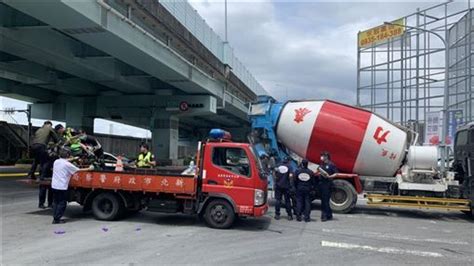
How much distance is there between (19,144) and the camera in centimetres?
3675

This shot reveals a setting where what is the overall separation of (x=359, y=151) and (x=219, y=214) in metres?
5.73

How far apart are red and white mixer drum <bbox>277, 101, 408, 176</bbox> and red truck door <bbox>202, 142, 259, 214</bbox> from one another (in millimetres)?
4404

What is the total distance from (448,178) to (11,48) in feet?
58.2

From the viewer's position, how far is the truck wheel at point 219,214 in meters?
10.2

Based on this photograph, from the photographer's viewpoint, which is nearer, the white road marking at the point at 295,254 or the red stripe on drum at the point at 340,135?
the white road marking at the point at 295,254

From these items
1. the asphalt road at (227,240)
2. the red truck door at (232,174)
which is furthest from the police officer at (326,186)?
the red truck door at (232,174)

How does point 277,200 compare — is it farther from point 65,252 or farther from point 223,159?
point 65,252

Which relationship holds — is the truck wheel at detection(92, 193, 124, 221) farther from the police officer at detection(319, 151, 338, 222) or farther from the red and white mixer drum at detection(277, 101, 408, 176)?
the red and white mixer drum at detection(277, 101, 408, 176)

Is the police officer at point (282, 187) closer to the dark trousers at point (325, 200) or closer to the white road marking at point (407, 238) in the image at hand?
the dark trousers at point (325, 200)

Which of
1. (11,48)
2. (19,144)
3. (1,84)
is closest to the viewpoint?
(11,48)

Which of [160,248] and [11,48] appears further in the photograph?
[11,48]

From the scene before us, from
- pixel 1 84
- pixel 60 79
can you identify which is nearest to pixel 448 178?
pixel 60 79

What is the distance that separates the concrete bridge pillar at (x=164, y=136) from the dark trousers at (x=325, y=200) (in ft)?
84.2

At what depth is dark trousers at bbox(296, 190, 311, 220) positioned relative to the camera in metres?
11.8
